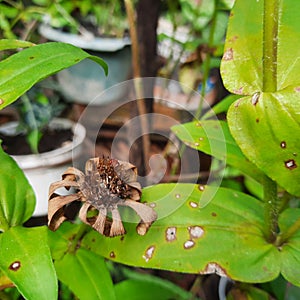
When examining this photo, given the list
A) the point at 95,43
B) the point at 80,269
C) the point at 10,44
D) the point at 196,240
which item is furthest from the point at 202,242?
the point at 95,43

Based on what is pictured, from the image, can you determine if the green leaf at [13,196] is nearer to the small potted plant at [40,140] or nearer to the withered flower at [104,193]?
the withered flower at [104,193]

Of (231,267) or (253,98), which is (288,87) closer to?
(253,98)

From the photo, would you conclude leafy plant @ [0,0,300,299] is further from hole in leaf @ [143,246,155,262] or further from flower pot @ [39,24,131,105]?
flower pot @ [39,24,131,105]

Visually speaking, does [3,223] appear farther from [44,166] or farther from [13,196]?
[44,166]

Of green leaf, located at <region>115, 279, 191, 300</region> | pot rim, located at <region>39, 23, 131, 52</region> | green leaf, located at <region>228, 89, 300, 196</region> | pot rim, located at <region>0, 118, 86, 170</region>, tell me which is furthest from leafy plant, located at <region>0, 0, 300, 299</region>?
pot rim, located at <region>39, 23, 131, 52</region>

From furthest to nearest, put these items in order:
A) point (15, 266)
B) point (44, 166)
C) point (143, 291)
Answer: point (44, 166)
point (143, 291)
point (15, 266)

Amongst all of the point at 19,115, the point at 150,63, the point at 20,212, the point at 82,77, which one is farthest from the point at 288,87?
the point at 82,77
